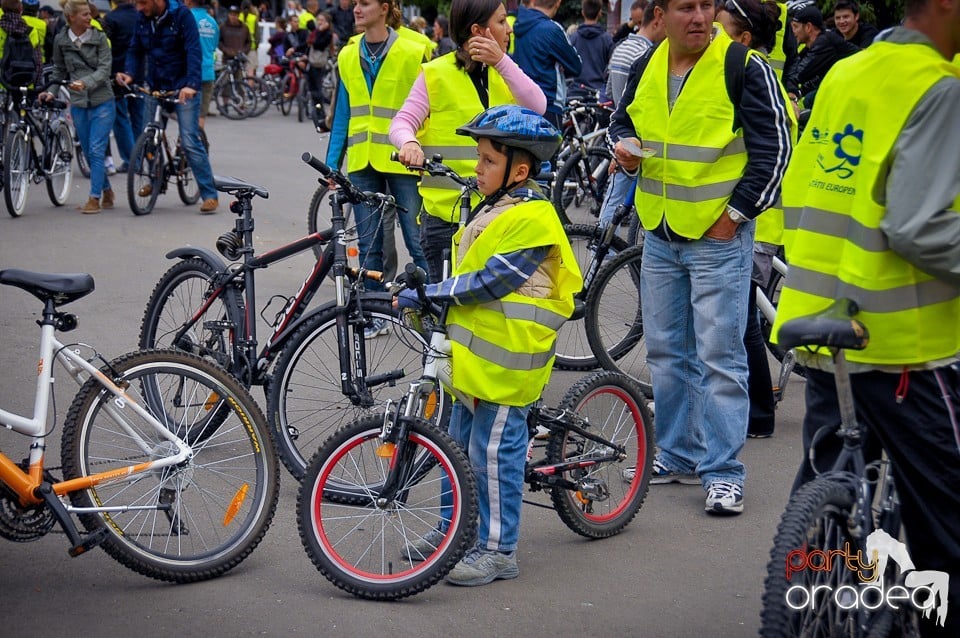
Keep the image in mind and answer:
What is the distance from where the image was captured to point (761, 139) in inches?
204

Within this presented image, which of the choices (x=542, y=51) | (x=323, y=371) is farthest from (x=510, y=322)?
(x=542, y=51)

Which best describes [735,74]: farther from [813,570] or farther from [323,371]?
[813,570]

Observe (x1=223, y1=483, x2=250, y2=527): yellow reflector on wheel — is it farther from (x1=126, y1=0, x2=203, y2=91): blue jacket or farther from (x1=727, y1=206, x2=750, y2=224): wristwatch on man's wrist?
(x1=126, y1=0, x2=203, y2=91): blue jacket

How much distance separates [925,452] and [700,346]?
78.5 inches

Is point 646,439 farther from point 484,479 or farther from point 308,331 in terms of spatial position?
point 308,331

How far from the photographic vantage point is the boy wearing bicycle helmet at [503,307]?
14.5 feet

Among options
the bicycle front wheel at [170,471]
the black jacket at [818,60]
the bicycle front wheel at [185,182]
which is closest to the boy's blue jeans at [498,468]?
the bicycle front wheel at [170,471]

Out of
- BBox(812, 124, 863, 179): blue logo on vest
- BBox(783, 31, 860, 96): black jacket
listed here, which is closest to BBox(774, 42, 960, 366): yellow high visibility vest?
BBox(812, 124, 863, 179): blue logo on vest

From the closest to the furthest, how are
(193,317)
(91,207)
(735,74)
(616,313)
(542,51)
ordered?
(735,74)
(193,317)
(616,313)
(542,51)
(91,207)

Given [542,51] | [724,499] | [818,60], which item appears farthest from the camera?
[818,60]

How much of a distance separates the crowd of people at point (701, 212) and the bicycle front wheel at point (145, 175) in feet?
11.3

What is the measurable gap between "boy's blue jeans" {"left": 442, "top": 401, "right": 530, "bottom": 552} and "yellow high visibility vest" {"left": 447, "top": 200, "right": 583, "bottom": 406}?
0.08 metres

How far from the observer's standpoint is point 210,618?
429cm

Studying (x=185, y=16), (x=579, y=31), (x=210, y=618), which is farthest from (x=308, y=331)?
(x=579, y=31)
